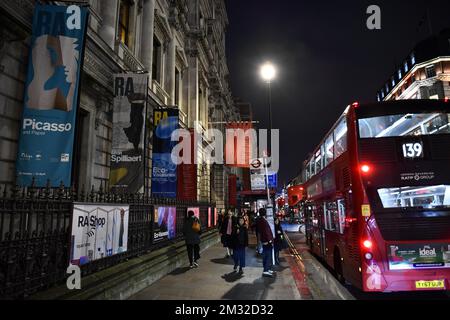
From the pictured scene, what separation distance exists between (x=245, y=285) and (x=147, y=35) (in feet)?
42.4

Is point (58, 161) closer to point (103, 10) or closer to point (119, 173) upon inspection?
point (119, 173)

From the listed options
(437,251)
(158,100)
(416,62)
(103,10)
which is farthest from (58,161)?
(416,62)

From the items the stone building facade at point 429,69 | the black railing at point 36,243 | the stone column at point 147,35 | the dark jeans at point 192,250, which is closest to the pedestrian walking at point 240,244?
the dark jeans at point 192,250

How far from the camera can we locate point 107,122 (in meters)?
11.9

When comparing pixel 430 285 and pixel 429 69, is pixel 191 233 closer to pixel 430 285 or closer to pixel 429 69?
pixel 430 285

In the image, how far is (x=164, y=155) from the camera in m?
15.5

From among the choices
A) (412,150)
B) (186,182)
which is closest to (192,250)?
(412,150)

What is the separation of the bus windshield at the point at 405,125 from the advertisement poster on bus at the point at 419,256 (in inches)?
94.1

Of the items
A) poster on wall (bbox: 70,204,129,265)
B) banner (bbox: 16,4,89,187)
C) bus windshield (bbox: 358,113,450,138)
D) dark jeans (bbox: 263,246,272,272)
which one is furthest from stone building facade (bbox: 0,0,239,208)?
bus windshield (bbox: 358,113,450,138)

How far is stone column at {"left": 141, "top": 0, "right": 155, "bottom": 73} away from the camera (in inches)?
619

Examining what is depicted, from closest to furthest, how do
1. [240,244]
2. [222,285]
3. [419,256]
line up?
[419,256] < [222,285] < [240,244]

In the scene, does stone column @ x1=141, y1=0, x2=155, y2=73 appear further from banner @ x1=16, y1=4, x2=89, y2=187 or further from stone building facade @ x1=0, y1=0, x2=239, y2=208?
banner @ x1=16, y1=4, x2=89, y2=187

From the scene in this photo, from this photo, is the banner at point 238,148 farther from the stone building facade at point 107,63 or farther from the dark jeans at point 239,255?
the dark jeans at point 239,255
